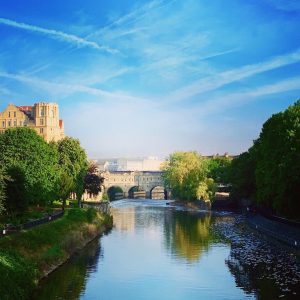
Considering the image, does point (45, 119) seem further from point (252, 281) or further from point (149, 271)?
point (252, 281)

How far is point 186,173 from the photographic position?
547 feet

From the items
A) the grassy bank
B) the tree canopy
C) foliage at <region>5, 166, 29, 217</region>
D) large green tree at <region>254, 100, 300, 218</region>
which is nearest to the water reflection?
the grassy bank

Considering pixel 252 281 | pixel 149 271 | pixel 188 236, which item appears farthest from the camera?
pixel 188 236

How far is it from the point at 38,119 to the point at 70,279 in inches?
4952

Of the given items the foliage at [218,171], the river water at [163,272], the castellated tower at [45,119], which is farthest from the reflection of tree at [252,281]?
the castellated tower at [45,119]

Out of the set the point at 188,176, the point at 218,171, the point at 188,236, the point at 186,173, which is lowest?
the point at 188,236

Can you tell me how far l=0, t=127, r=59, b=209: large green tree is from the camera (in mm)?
83750

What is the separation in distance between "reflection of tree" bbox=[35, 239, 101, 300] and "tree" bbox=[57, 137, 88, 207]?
50217 mm

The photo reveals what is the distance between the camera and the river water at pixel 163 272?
147 feet

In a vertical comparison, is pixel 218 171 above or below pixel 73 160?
above

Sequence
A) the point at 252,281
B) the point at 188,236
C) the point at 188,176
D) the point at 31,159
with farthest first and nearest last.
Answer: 1. the point at 188,176
2. the point at 31,159
3. the point at 188,236
4. the point at 252,281

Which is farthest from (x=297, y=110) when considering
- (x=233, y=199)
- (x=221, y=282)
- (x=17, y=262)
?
(x=233, y=199)

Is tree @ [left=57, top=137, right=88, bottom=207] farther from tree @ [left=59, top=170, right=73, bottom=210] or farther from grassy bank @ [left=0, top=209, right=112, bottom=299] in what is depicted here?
→ grassy bank @ [left=0, top=209, right=112, bottom=299]

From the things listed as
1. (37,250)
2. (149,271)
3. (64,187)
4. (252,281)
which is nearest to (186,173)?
(64,187)
